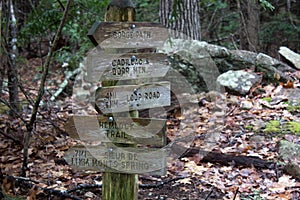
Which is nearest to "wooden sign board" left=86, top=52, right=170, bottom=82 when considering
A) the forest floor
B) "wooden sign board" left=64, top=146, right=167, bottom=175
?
"wooden sign board" left=64, top=146, right=167, bottom=175

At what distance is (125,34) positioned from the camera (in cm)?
307

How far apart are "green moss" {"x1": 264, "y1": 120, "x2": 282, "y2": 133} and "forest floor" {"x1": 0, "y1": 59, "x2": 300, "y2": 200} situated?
0.01 metres

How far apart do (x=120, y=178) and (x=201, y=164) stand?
1918 mm

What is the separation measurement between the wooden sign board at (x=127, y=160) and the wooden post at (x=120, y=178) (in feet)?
0.25

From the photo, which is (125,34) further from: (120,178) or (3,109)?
(3,109)

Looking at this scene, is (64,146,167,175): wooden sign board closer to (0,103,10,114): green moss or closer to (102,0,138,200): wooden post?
(102,0,138,200): wooden post

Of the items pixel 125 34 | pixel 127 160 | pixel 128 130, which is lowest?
pixel 127 160

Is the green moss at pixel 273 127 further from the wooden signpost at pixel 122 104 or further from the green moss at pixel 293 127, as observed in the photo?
the wooden signpost at pixel 122 104

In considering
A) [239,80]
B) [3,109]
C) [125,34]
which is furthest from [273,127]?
[3,109]

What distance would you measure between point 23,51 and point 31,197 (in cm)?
1292

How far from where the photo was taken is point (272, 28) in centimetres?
1314

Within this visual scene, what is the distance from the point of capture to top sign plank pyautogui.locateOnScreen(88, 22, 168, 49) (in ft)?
9.93

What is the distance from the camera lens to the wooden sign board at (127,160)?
3.13 meters

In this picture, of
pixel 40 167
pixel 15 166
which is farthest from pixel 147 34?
pixel 15 166
